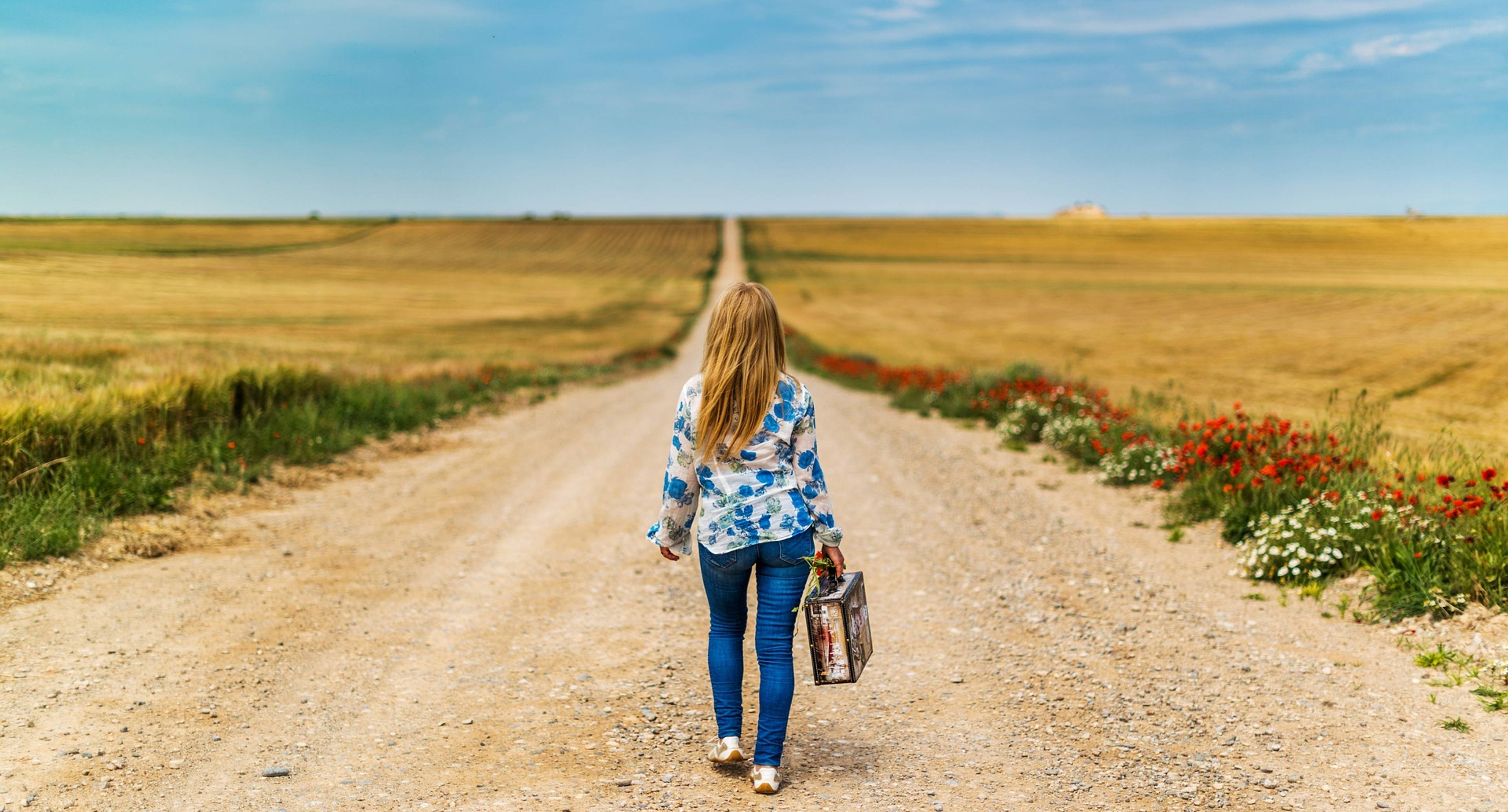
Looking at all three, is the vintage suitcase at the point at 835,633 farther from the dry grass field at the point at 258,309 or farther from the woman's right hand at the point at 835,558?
the dry grass field at the point at 258,309

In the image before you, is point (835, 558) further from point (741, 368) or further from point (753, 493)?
point (741, 368)

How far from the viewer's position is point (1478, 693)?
4.83m

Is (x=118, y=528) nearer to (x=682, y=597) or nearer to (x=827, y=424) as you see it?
(x=682, y=597)

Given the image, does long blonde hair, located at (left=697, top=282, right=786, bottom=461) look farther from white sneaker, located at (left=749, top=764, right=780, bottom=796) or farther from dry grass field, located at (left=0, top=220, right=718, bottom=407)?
dry grass field, located at (left=0, top=220, right=718, bottom=407)

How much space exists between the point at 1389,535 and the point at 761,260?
94.9 m

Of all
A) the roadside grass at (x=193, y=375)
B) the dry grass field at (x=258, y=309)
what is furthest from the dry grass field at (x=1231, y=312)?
the roadside grass at (x=193, y=375)

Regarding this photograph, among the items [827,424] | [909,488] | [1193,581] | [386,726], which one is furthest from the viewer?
[827,424]

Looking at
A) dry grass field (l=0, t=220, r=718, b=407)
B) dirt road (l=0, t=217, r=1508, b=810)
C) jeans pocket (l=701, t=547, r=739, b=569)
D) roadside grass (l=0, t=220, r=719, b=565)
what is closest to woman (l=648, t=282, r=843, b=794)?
jeans pocket (l=701, t=547, r=739, b=569)

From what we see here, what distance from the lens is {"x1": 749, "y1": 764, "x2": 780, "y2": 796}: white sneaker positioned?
394 centimetres

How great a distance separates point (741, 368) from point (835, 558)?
3.04ft

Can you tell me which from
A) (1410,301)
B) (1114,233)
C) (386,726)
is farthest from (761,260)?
(386,726)

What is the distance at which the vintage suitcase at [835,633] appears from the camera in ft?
13.1

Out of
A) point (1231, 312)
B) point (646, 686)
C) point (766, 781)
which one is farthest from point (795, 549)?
point (1231, 312)

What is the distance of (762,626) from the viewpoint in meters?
4.13
